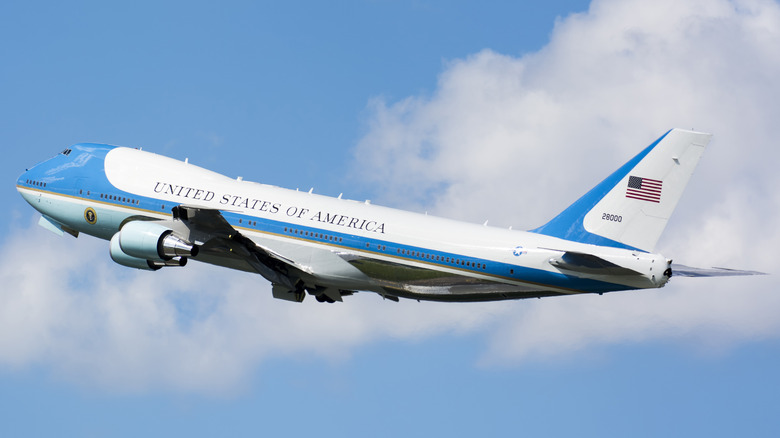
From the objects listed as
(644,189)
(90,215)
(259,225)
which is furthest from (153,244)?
(644,189)

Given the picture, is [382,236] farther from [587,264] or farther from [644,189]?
[644,189]

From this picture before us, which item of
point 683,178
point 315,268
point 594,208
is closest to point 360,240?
point 315,268

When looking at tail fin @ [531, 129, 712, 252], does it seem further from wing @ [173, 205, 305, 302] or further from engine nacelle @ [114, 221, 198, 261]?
engine nacelle @ [114, 221, 198, 261]

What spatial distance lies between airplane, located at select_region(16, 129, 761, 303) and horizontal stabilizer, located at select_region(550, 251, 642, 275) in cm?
4

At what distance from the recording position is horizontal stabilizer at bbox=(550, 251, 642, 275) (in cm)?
4050

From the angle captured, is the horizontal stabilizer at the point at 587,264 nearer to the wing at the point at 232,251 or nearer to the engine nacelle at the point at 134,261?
the wing at the point at 232,251

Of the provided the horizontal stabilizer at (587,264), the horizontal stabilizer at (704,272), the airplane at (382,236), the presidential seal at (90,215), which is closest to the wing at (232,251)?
the airplane at (382,236)

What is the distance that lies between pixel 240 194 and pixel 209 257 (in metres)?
2.68

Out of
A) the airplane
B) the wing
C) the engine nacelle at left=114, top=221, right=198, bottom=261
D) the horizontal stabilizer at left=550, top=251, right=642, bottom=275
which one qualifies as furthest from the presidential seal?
the horizontal stabilizer at left=550, top=251, right=642, bottom=275

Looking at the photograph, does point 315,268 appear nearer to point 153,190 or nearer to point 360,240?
point 360,240

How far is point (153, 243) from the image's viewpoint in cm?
4316

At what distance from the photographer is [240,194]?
45656 mm

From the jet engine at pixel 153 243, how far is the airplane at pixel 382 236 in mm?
48

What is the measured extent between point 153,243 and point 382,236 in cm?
824
